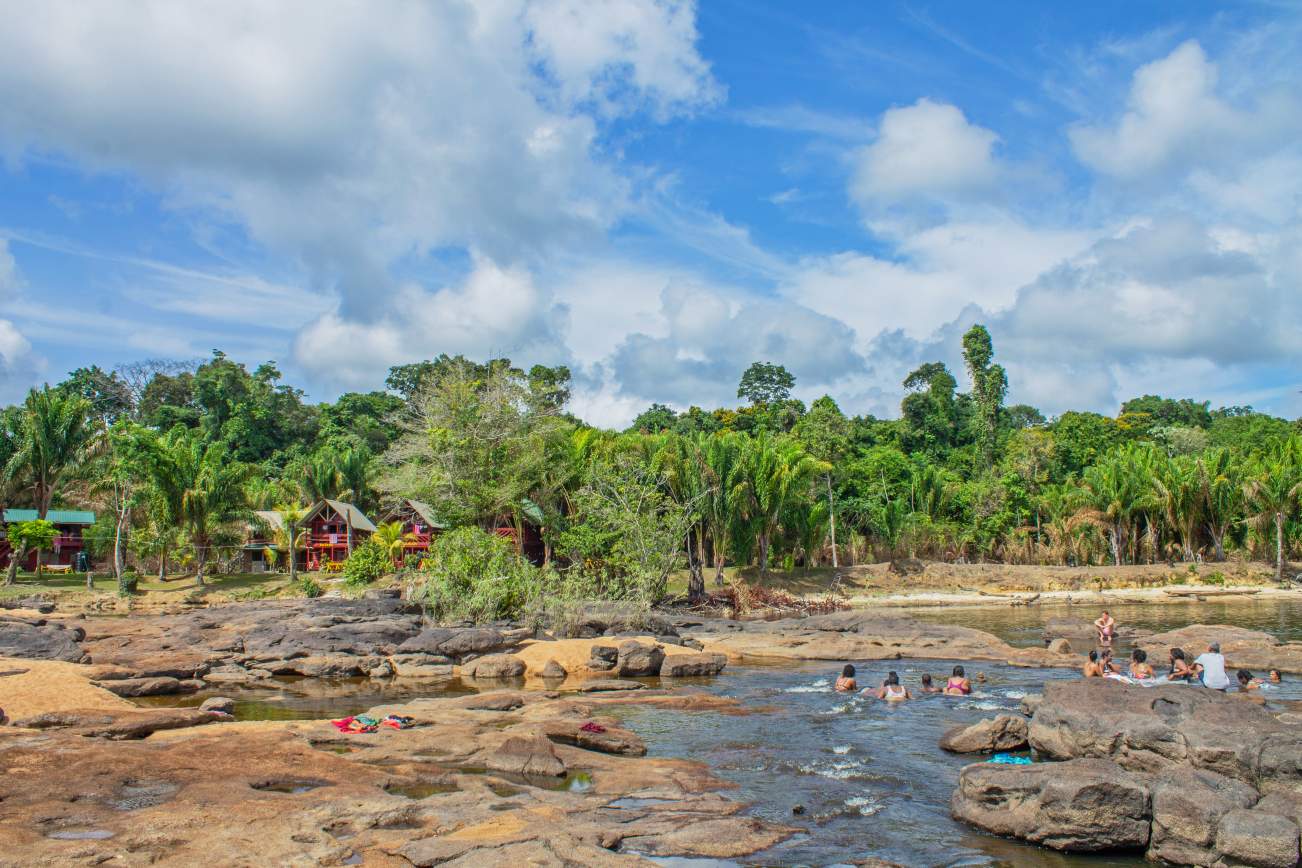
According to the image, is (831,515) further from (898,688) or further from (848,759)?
(848,759)

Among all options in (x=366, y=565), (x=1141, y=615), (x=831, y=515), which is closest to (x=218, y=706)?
(x=366, y=565)

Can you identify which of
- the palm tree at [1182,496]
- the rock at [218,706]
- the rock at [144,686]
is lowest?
the rock at [144,686]

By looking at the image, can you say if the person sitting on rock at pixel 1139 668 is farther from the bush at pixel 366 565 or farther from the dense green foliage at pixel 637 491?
the bush at pixel 366 565

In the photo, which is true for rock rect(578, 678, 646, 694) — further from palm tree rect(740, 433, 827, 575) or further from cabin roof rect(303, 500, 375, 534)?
cabin roof rect(303, 500, 375, 534)

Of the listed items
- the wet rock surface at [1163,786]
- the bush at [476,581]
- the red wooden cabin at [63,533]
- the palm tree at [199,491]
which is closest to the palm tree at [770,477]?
the bush at [476,581]

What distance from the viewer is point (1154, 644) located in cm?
2522

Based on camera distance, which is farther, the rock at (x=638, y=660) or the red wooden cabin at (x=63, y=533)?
the red wooden cabin at (x=63, y=533)

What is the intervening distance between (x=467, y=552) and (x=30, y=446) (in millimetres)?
27898

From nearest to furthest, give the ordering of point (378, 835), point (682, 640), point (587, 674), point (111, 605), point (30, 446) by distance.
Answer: point (378, 835) < point (587, 674) < point (682, 640) < point (111, 605) < point (30, 446)

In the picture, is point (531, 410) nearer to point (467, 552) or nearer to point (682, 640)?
point (467, 552)

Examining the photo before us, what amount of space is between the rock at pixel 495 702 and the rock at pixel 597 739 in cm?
276

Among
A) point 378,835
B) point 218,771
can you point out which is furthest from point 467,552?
point 378,835

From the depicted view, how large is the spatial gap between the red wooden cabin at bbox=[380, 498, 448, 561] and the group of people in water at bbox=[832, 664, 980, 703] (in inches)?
1236

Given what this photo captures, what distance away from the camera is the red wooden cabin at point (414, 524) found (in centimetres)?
4956
